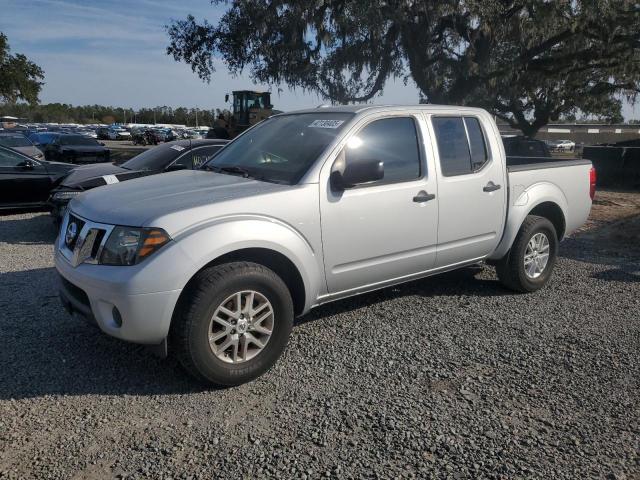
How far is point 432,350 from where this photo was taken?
13.7ft

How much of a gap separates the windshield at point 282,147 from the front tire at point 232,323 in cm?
83

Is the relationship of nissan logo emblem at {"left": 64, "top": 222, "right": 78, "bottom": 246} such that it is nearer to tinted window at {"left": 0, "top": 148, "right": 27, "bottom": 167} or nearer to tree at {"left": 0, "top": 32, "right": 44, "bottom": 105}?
tinted window at {"left": 0, "top": 148, "right": 27, "bottom": 167}

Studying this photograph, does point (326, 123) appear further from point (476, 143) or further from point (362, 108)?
point (476, 143)

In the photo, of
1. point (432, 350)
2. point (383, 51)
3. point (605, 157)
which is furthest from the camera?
point (383, 51)

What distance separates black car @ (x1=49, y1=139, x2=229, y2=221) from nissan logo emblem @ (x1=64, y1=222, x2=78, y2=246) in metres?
3.98

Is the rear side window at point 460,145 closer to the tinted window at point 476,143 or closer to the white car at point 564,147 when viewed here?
the tinted window at point 476,143

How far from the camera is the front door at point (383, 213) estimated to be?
402 cm

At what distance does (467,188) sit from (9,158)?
8.23 m

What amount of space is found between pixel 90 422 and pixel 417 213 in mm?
2746

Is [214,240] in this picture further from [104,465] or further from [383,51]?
[383,51]

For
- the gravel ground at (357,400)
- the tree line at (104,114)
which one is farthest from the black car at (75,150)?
the tree line at (104,114)

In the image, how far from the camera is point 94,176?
27.3 ft

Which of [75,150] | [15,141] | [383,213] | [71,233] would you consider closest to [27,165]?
[71,233]

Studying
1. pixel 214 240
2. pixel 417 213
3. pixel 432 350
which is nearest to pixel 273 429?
pixel 214 240
